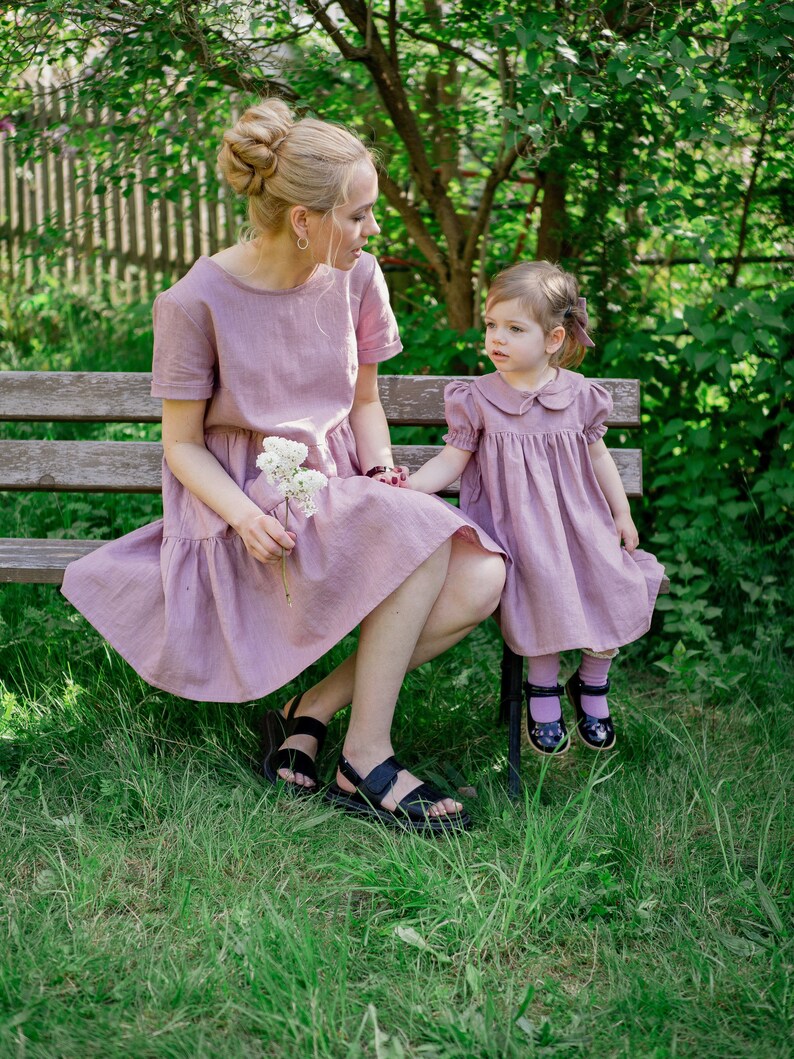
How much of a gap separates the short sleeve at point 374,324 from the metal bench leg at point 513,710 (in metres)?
0.79

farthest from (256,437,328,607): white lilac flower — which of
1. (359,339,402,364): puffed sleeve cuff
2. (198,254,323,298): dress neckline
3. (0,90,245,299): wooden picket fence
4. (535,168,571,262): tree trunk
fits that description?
(0,90,245,299): wooden picket fence

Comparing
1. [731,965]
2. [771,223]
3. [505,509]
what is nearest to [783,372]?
[771,223]

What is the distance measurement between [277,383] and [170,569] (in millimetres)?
487

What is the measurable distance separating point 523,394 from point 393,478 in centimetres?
37

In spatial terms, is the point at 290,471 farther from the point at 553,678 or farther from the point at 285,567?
the point at 553,678

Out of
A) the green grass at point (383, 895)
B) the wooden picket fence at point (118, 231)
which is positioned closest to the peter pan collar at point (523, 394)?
the green grass at point (383, 895)

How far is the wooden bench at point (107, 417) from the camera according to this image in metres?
3.04

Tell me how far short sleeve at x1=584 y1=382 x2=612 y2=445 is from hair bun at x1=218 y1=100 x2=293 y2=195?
2.95 ft

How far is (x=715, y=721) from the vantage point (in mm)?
3020

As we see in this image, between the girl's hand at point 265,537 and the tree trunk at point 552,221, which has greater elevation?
the tree trunk at point 552,221

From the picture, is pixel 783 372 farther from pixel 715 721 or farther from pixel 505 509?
pixel 505 509

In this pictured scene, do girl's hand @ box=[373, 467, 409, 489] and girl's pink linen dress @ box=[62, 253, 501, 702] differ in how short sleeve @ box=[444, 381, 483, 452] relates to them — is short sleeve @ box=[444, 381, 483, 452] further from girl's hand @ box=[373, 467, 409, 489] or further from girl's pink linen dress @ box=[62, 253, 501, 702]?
girl's pink linen dress @ box=[62, 253, 501, 702]

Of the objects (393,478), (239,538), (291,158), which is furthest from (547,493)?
(291,158)

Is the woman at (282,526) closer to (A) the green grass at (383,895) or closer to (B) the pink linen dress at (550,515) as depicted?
(B) the pink linen dress at (550,515)
